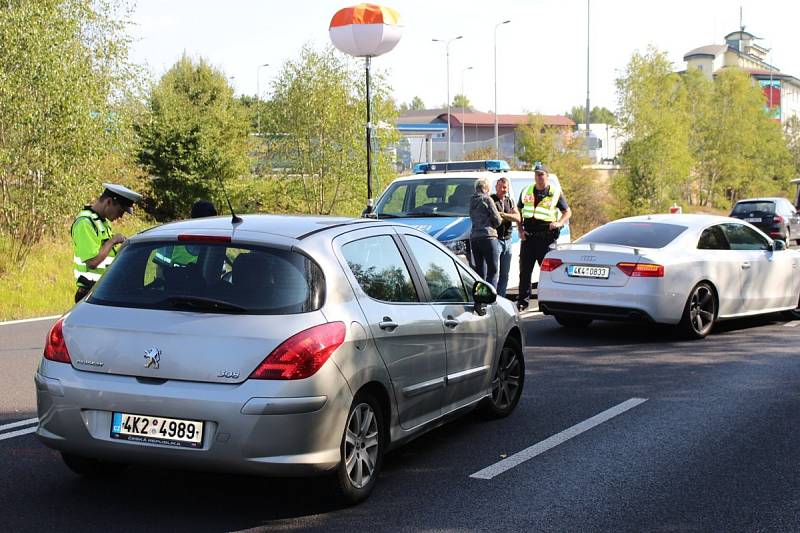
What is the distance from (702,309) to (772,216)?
26.3 meters

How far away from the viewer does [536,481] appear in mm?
6035

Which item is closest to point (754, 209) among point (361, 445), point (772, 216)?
point (772, 216)

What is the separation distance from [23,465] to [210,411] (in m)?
1.89

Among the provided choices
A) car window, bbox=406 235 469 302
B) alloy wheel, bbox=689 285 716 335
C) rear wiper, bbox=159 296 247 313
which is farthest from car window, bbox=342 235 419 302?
alloy wheel, bbox=689 285 716 335

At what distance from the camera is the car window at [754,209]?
3712 cm

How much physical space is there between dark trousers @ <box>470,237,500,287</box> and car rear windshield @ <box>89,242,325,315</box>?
9.03m

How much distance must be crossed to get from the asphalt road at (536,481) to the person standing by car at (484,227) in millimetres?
5114

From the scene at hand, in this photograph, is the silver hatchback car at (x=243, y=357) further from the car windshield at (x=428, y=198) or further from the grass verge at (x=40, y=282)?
the grass verge at (x=40, y=282)

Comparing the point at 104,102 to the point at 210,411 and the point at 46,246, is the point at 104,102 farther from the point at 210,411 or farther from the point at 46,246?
the point at 210,411

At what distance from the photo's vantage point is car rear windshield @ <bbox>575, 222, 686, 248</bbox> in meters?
12.2

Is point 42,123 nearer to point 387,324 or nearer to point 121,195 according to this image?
point 121,195

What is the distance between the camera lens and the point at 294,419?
16.5 ft

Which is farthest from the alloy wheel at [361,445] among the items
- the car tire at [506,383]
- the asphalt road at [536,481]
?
the car tire at [506,383]

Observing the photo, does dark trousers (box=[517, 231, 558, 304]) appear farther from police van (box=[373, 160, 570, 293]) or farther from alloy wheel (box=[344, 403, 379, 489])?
alloy wheel (box=[344, 403, 379, 489])
